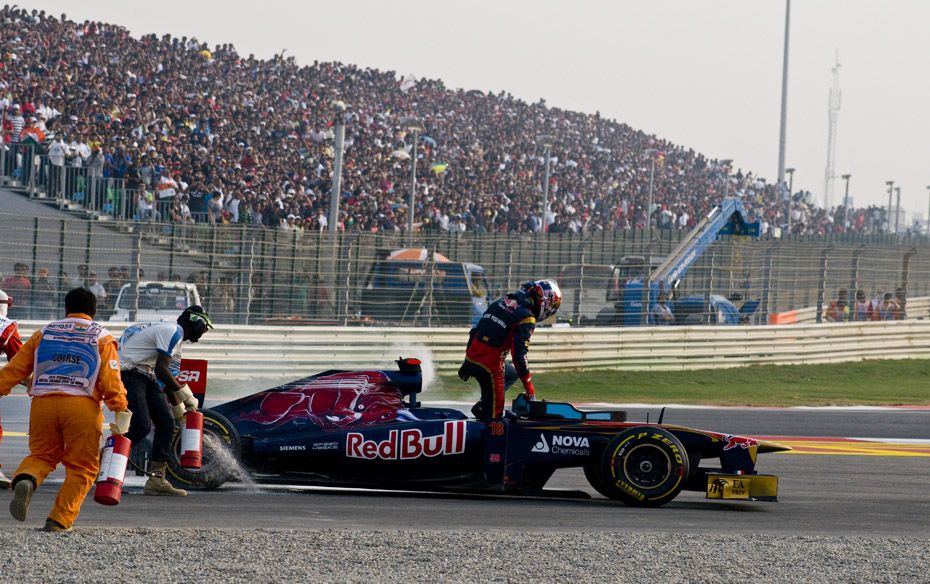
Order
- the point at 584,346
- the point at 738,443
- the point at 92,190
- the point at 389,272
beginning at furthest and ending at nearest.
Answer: the point at 92,190, the point at 584,346, the point at 389,272, the point at 738,443

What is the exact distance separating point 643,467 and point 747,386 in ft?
41.4

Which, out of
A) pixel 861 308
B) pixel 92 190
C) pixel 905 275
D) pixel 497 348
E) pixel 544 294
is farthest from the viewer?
pixel 905 275

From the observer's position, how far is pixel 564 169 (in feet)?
127

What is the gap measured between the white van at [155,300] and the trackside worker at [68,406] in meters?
10.8

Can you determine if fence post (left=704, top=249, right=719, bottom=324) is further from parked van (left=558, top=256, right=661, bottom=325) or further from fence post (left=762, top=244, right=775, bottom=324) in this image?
parked van (left=558, top=256, right=661, bottom=325)

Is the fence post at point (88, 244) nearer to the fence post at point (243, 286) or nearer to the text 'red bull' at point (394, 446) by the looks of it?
the fence post at point (243, 286)

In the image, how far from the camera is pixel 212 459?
9.69m

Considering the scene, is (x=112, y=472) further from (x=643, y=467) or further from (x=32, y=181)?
(x=32, y=181)

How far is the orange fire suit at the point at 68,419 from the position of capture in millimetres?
7590

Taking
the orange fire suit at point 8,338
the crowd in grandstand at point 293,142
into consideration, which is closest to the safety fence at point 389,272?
the crowd in grandstand at point 293,142

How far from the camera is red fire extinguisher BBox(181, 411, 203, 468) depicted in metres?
8.91

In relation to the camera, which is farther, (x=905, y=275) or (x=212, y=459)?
(x=905, y=275)

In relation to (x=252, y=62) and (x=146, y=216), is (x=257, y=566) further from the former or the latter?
(x=252, y=62)

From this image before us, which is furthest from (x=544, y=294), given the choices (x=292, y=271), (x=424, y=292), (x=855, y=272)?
(x=855, y=272)
